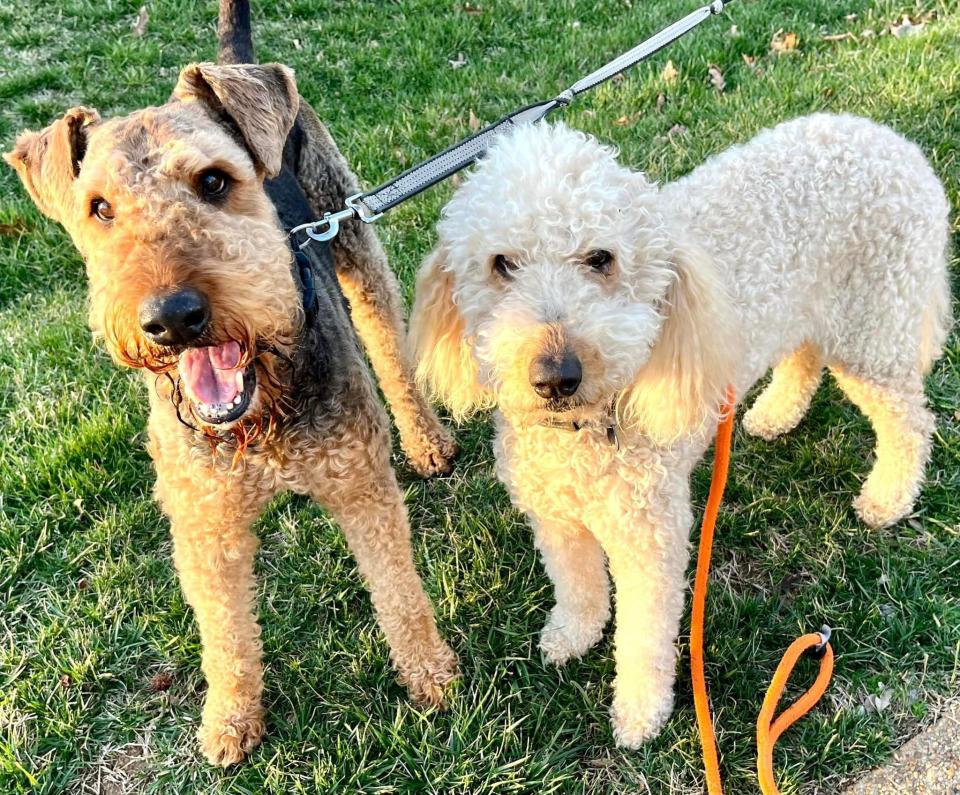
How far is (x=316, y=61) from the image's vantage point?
671 centimetres

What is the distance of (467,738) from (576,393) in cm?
152

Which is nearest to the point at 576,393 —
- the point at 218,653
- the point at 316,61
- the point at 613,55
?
the point at 218,653

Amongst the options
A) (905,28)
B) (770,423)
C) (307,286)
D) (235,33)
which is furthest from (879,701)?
(905,28)

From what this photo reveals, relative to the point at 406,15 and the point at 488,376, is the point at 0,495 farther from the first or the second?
the point at 406,15

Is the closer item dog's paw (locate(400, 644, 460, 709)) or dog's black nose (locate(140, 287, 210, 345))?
dog's black nose (locate(140, 287, 210, 345))

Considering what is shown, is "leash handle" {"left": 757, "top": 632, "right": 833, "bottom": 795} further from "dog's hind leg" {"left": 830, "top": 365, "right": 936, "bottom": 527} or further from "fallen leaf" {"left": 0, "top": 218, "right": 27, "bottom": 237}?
"fallen leaf" {"left": 0, "top": 218, "right": 27, "bottom": 237}

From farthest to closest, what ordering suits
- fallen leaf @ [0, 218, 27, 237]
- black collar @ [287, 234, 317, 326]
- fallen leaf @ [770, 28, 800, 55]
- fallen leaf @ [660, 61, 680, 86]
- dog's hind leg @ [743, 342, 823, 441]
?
fallen leaf @ [770, 28, 800, 55] < fallen leaf @ [660, 61, 680, 86] < fallen leaf @ [0, 218, 27, 237] < dog's hind leg @ [743, 342, 823, 441] < black collar @ [287, 234, 317, 326]

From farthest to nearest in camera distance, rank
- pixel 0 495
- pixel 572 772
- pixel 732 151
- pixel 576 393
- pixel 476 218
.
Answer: pixel 0 495
pixel 732 151
pixel 572 772
pixel 476 218
pixel 576 393

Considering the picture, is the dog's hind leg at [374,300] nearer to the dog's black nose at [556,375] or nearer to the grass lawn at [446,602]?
the grass lawn at [446,602]

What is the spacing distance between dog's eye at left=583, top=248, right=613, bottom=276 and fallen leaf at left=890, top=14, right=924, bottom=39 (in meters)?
5.10

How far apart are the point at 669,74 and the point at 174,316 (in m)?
5.02

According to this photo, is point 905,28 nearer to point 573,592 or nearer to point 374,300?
point 374,300

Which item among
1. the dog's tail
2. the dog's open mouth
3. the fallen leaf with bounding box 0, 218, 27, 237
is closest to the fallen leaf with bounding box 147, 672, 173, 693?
the dog's open mouth

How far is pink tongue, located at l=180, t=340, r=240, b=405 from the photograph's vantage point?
2.07 metres
